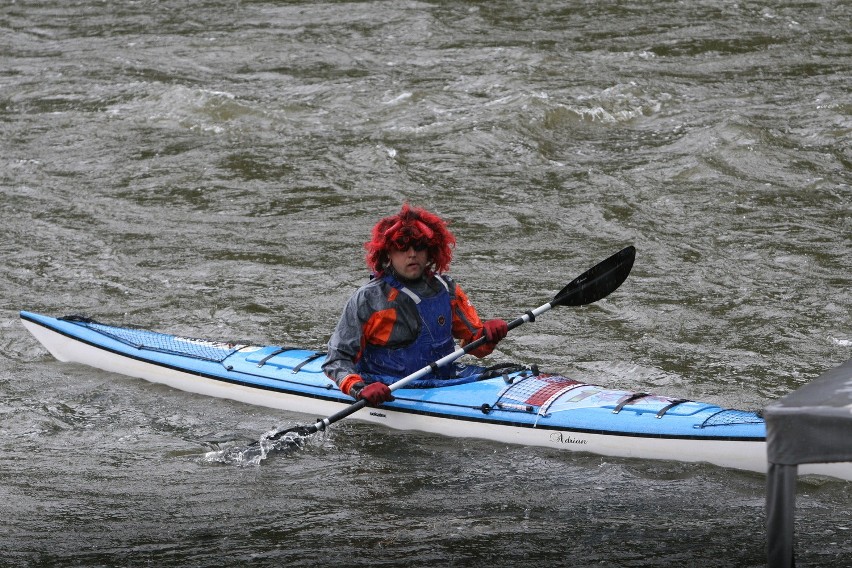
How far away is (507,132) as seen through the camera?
35.0ft

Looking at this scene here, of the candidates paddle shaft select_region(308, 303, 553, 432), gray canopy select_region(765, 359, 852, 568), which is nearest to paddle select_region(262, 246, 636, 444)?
paddle shaft select_region(308, 303, 553, 432)

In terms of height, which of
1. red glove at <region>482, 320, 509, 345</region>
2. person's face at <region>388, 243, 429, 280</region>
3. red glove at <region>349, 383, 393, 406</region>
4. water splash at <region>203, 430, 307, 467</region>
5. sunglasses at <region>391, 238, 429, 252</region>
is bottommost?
water splash at <region>203, 430, 307, 467</region>

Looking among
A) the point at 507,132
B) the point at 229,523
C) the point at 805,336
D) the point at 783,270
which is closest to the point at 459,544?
the point at 229,523

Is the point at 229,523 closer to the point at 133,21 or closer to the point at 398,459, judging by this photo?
the point at 398,459

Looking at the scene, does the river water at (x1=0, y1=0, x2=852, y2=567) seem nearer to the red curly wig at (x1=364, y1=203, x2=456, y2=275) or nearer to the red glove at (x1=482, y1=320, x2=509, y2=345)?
the red glove at (x1=482, y1=320, x2=509, y2=345)

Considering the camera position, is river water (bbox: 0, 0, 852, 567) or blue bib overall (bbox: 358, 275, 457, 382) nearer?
river water (bbox: 0, 0, 852, 567)

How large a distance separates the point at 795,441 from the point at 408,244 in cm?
269

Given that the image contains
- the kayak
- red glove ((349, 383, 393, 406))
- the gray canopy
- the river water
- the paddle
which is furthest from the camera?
the paddle

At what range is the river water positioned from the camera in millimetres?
4637

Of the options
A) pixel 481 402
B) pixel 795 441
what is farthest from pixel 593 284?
pixel 795 441

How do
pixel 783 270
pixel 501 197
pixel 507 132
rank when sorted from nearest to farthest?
pixel 783 270
pixel 501 197
pixel 507 132

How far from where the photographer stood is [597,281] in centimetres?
616

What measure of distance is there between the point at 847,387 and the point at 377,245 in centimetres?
272

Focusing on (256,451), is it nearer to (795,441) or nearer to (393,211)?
(795,441)
